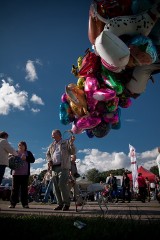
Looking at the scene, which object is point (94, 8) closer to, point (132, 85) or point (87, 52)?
point (87, 52)

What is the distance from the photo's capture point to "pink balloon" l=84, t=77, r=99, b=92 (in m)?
3.70

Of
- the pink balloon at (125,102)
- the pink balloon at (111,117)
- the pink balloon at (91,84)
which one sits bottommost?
the pink balloon at (111,117)

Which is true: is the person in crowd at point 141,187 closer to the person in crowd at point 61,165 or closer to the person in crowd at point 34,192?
the person in crowd at point 34,192

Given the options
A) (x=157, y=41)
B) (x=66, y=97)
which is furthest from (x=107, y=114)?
(x=157, y=41)

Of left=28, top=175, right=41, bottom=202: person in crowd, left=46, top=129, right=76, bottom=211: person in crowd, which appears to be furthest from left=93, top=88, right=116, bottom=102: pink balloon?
left=28, top=175, right=41, bottom=202: person in crowd

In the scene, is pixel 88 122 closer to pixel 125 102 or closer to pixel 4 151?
pixel 125 102

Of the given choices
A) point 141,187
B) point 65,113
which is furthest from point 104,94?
point 141,187

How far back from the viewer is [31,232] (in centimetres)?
231

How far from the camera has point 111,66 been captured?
3275 mm

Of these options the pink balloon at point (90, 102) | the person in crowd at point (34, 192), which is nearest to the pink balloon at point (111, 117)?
the pink balloon at point (90, 102)

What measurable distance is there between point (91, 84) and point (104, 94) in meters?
0.25

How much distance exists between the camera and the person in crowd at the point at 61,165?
5.34 meters

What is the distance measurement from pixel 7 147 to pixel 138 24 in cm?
359

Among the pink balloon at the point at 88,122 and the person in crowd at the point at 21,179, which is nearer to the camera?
the pink balloon at the point at 88,122
